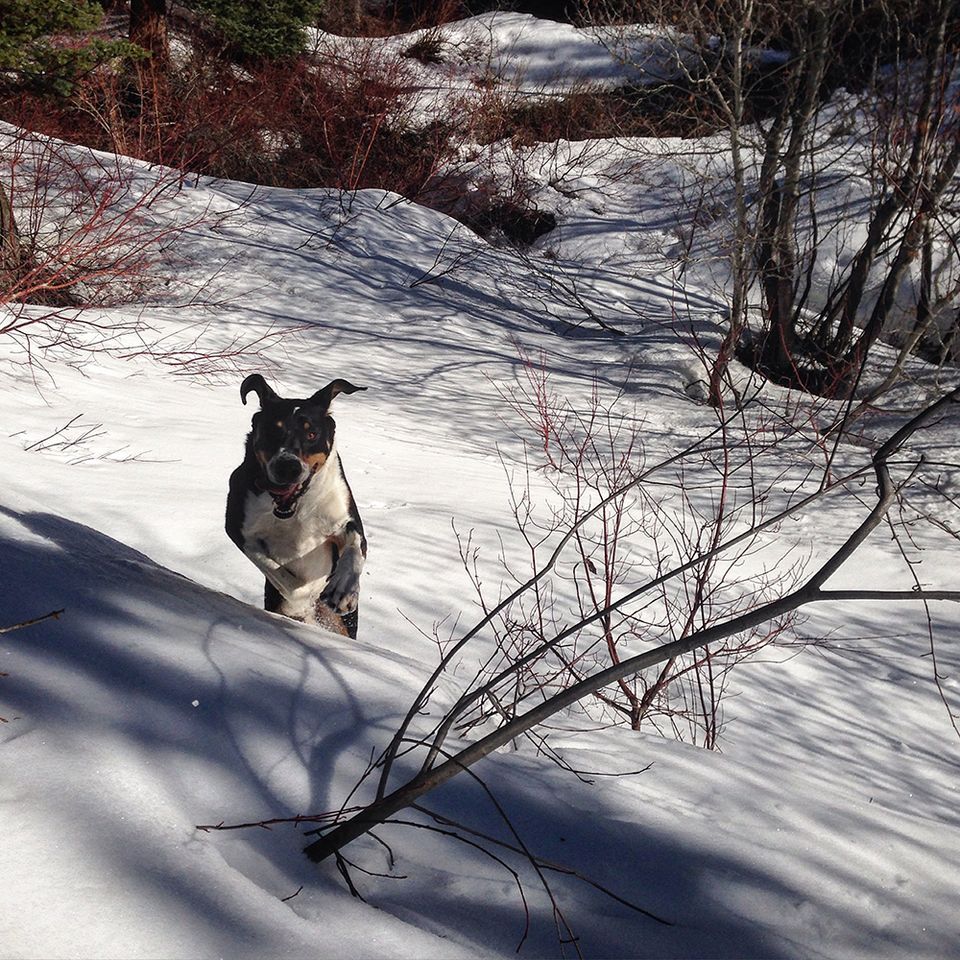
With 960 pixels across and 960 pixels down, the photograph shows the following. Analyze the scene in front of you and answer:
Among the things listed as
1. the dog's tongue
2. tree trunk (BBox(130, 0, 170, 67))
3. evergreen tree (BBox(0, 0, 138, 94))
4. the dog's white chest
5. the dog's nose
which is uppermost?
tree trunk (BBox(130, 0, 170, 67))

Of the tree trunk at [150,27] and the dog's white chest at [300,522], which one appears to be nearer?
the dog's white chest at [300,522]

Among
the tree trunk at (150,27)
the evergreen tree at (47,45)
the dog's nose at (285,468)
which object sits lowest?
the dog's nose at (285,468)

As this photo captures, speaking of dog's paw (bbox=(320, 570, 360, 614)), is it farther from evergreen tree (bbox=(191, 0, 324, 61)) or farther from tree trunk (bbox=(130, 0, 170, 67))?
evergreen tree (bbox=(191, 0, 324, 61))

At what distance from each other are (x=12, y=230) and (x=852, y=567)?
7563 mm

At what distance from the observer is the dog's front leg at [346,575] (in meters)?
2.92

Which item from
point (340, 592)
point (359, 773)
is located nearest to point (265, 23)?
point (340, 592)

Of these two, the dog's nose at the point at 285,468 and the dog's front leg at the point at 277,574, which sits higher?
the dog's nose at the point at 285,468

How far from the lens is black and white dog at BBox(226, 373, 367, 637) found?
2.63 m

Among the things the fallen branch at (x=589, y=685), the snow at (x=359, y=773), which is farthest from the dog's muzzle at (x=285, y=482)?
the fallen branch at (x=589, y=685)

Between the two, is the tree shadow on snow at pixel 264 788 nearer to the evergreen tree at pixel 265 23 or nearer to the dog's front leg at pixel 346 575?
the dog's front leg at pixel 346 575

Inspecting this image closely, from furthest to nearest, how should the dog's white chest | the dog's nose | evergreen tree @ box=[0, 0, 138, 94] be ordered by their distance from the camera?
evergreen tree @ box=[0, 0, 138, 94] < the dog's white chest < the dog's nose

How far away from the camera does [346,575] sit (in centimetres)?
297

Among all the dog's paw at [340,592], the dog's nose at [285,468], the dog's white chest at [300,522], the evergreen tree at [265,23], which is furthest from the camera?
the evergreen tree at [265,23]

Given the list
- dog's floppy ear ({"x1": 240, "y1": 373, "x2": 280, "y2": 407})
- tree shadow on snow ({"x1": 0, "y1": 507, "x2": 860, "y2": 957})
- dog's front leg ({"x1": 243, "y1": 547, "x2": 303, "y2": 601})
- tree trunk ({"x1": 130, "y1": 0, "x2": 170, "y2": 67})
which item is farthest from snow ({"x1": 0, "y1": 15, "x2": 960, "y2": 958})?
tree trunk ({"x1": 130, "y1": 0, "x2": 170, "y2": 67})
